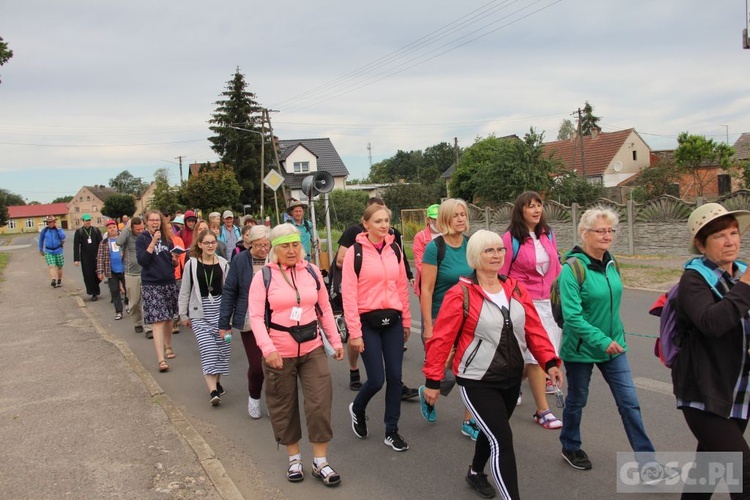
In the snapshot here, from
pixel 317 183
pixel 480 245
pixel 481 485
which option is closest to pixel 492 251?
pixel 480 245

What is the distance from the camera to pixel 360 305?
490cm

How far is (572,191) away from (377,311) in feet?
77.3

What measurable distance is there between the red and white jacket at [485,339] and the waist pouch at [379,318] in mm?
1190

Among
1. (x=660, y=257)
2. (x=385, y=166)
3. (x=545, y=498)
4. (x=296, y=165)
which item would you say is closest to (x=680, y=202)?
(x=660, y=257)

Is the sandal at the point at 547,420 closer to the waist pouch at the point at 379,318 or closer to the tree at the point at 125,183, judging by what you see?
the waist pouch at the point at 379,318

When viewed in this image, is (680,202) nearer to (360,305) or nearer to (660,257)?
(660,257)

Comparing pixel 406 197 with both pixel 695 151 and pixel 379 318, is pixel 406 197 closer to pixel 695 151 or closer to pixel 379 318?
pixel 695 151

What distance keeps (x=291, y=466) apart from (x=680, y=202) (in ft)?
51.4

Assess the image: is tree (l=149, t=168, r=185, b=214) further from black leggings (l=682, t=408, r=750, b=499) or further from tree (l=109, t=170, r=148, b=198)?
tree (l=109, t=170, r=148, b=198)

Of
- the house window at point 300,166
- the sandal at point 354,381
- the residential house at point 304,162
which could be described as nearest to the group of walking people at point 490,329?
the sandal at point 354,381

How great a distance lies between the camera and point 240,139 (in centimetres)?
5488

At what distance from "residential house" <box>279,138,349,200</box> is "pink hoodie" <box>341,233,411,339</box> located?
198 feet

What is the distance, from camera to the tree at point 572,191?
26656 mm

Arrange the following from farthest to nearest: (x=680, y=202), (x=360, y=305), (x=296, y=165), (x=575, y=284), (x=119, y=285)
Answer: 1. (x=296, y=165)
2. (x=680, y=202)
3. (x=119, y=285)
4. (x=360, y=305)
5. (x=575, y=284)
